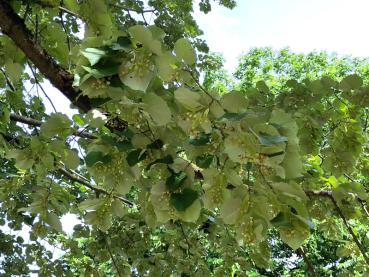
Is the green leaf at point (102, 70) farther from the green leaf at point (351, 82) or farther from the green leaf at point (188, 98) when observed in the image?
the green leaf at point (351, 82)

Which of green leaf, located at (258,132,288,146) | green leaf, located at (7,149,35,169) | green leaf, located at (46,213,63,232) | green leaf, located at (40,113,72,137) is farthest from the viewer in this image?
green leaf, located at (46,213,63,232)

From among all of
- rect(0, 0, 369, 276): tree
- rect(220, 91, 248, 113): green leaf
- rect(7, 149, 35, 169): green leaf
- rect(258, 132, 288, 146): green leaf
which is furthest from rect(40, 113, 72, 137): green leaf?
rect(258, 132, 288, 146): green leaf

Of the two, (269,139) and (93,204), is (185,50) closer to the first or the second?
(269,139)

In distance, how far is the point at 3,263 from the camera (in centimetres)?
408

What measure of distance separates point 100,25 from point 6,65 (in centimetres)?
46

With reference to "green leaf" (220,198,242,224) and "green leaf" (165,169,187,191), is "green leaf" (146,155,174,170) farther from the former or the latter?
"green leaf" (220,198,242,224)

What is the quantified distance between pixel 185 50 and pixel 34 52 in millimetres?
681

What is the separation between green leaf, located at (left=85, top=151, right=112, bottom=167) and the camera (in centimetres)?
132

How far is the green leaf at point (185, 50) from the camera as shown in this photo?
1279 mm

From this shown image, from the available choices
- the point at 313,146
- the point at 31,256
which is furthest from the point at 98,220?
the point at 31,256

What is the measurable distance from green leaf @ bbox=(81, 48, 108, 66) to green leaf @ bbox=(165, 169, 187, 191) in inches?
15.7

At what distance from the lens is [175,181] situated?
131cm

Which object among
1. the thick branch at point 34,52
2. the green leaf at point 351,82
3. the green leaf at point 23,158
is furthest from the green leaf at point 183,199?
the green leaf at point 351,82

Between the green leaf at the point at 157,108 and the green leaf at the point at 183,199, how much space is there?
0.71 feet
